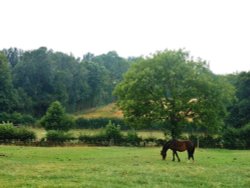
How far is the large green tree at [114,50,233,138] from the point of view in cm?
5059

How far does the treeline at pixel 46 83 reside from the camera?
10132 cm

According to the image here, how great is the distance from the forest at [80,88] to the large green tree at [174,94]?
0.13 meters

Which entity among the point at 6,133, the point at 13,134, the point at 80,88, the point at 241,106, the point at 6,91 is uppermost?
the point at 80,88

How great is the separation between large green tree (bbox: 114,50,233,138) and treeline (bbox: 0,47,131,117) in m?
54.0

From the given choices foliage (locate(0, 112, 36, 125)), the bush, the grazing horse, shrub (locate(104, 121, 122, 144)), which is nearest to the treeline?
foliage (locate(0, 112, 36, 125))

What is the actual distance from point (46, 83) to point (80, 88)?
41.0ft

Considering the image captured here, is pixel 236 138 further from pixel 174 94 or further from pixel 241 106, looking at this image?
pixel 241 106

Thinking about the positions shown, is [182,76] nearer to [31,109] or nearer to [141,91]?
[141,91]

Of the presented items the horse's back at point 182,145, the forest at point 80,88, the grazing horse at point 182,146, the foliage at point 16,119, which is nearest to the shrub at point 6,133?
the forest at point 80,88

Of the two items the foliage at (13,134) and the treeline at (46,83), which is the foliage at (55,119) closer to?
the foliage at (13,134)

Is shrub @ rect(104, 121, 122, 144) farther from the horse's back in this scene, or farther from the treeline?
the treeline

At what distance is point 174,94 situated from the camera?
5091cm

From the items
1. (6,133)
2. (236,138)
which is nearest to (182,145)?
(236,138)

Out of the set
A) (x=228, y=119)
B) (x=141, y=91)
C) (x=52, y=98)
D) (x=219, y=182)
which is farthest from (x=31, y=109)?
(x=219, y=182)
